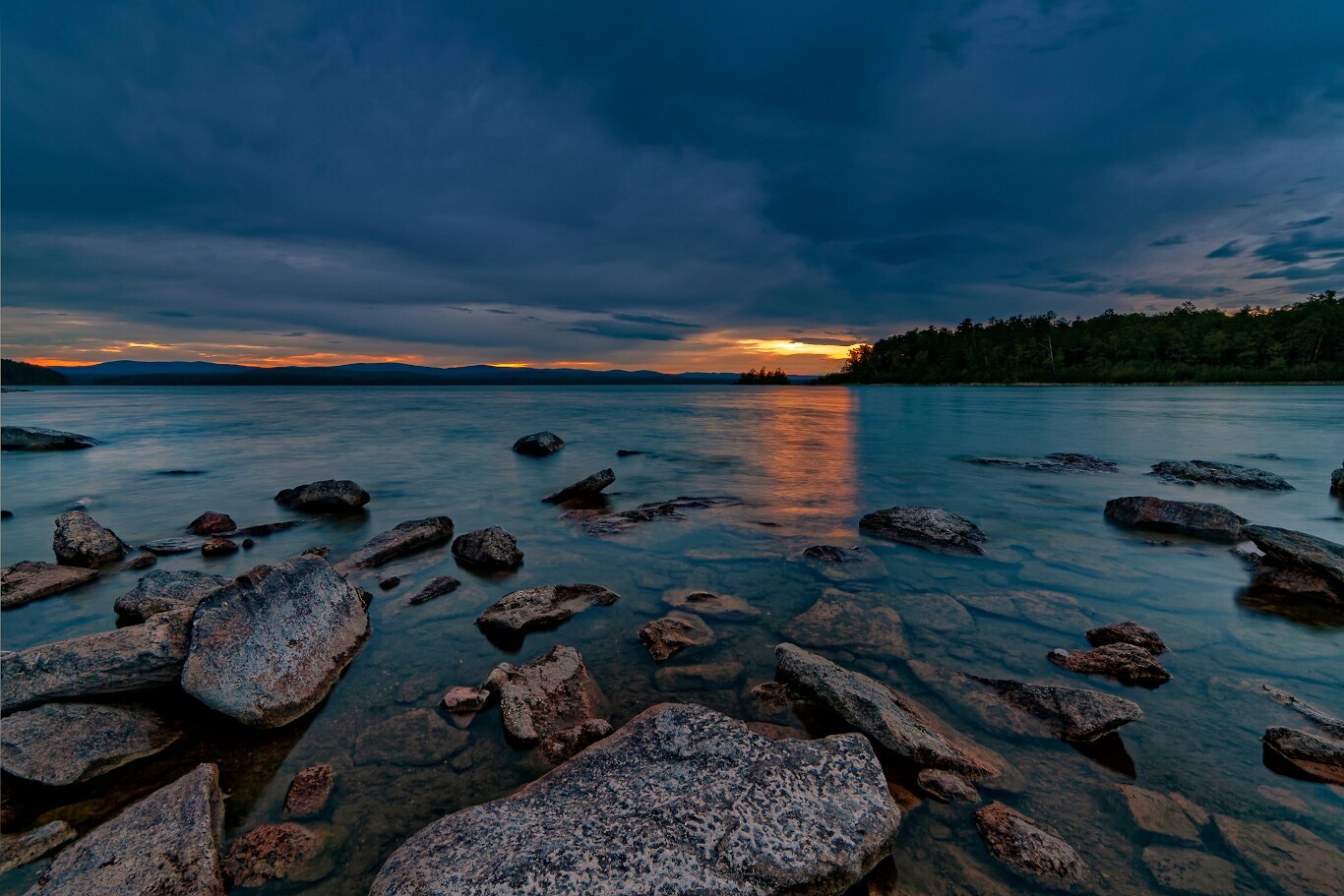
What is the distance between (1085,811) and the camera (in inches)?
147

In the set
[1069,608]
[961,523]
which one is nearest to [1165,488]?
[961,523]

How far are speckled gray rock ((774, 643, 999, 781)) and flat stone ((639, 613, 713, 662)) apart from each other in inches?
43.6

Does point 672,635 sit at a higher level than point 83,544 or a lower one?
lower

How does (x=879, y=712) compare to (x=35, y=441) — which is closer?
(x=879, y=712)

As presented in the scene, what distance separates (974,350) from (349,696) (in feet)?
517

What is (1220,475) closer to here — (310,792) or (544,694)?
(544,694)

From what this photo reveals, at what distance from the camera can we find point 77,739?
4078 mm

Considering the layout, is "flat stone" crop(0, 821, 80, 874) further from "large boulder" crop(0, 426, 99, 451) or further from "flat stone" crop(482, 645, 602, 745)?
"large boulder" crop(0, 426, 99, 451)

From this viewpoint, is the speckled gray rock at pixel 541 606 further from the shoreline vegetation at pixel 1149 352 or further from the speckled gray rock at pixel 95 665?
the shoreline vegetation at pixel 1149 352

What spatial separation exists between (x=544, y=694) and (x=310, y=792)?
1.76 metres

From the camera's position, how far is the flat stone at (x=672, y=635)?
19.1 feet

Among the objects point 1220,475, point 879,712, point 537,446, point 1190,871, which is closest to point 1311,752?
point 1190,871

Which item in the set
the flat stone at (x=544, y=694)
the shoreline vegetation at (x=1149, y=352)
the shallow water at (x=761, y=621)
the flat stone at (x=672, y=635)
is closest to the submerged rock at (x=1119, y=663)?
the shallow water at (x=761, y=621)

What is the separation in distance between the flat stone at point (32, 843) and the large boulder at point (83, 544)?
22.0 ft
